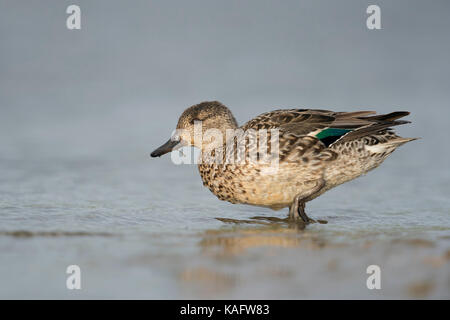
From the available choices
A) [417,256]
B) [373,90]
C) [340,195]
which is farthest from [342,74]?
[417,256]

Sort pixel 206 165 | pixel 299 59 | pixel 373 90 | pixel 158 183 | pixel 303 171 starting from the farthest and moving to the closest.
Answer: pixel 299 59 → pixel 373 90 → pixel 158 183 → pixel 206 165 → pixel 303 171

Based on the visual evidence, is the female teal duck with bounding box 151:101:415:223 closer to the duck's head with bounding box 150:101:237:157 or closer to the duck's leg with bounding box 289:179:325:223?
the duck's leg with bounding box 289:179:325:223

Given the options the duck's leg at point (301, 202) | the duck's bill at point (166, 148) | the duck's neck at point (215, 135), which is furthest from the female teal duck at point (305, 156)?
the duck's bill at point (166, 148)

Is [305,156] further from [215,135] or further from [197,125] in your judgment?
[197,125]

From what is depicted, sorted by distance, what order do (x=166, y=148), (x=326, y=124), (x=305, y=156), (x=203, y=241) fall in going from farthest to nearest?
(x=166, y=148) < (x=326, y=124) < (x=305, y=156) < (x=203, y=241)

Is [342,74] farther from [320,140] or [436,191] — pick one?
[320,140]

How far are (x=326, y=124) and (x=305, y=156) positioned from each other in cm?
37

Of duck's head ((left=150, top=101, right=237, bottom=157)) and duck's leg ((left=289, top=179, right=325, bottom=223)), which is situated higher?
duck's head ((left=150, top=101, right=237, bottom=157))

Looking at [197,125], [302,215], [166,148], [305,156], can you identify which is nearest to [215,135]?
[197,125]

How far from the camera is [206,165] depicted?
19.7 ft

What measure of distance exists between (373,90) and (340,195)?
461 centimetres

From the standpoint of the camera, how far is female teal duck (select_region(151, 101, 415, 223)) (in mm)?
5438

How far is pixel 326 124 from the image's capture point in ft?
18.3

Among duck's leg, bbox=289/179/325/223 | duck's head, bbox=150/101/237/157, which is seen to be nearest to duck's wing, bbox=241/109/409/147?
duck's leg, bbox=289/179/325/223
